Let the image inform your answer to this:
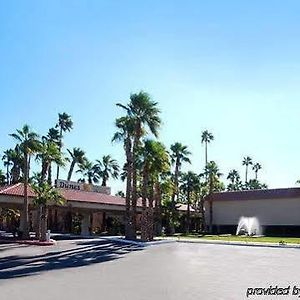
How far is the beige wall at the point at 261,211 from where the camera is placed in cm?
5762

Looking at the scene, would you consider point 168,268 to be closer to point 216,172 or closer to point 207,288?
point 207,288

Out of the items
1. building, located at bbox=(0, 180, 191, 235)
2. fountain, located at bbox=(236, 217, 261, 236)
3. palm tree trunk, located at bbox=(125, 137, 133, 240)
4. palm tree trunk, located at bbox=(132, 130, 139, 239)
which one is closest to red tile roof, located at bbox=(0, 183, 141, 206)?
building, located at bbox=(0, 180, 191, 235)

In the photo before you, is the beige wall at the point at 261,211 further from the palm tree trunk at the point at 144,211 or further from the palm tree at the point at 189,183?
the palm tree trunk at the point at 144,211

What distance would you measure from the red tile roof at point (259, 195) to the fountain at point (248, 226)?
3017 millimetres

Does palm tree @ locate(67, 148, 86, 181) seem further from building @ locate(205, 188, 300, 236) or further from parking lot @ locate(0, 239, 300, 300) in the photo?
parking lot @ locate(0, 239, 300, 300)

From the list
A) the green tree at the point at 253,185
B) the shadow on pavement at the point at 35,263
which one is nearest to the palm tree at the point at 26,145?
the shadow on pavement at the point at 35,263

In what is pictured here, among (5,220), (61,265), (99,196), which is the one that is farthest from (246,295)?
(5,220)

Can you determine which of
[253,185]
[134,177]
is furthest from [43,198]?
[253,185]

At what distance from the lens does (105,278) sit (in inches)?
623

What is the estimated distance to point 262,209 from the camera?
199ft

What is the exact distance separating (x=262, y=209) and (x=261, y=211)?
320 mm

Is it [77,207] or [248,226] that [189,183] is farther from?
[77,207]

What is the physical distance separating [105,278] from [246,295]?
565 centimetres

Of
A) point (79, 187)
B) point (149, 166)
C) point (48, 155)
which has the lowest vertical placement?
point (79, 187)
